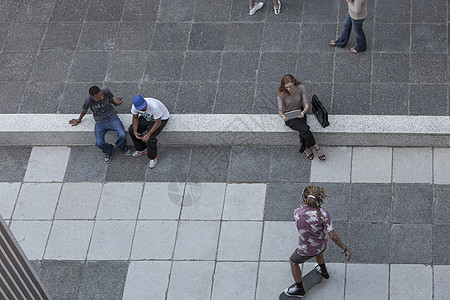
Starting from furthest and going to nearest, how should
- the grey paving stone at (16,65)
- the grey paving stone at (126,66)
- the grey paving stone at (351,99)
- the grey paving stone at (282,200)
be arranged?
the grey paving stone at (16,65) → the grey paving stone at (126,66) → the grey paving stone at (351,99) → the grey paving stone at (282,200)

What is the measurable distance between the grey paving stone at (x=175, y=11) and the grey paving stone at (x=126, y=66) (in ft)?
2.98

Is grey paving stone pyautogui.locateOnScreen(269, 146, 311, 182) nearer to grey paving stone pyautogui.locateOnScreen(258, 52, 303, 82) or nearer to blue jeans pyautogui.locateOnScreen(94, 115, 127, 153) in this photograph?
grey paving stone pyautogui.locateOnScreen(258, 52, 303, 82)

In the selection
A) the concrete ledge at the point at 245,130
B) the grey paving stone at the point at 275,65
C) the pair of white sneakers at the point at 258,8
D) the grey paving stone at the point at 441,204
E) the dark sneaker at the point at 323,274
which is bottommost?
the dark sneaker at the point at 323,274

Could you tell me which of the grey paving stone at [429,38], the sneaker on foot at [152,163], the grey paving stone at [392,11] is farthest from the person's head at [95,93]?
the grey paving stone at [429,38]

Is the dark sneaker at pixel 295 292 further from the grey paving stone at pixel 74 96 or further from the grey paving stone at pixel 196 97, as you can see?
the grey paving stone at pixel 74 96

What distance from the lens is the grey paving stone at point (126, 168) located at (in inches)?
363

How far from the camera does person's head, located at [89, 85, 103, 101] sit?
28.5 ft

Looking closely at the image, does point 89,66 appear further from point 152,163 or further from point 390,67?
point 390,67

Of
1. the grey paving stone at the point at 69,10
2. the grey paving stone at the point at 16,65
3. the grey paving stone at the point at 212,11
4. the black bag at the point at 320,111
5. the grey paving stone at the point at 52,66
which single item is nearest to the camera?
the black bag at the point at 320,111

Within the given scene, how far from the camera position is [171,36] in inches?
411

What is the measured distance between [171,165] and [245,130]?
1.31 meters

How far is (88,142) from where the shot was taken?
31.6ft

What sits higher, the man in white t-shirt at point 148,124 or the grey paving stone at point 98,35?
the grey paving stone at point 98,35

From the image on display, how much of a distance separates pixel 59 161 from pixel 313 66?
176 inches
